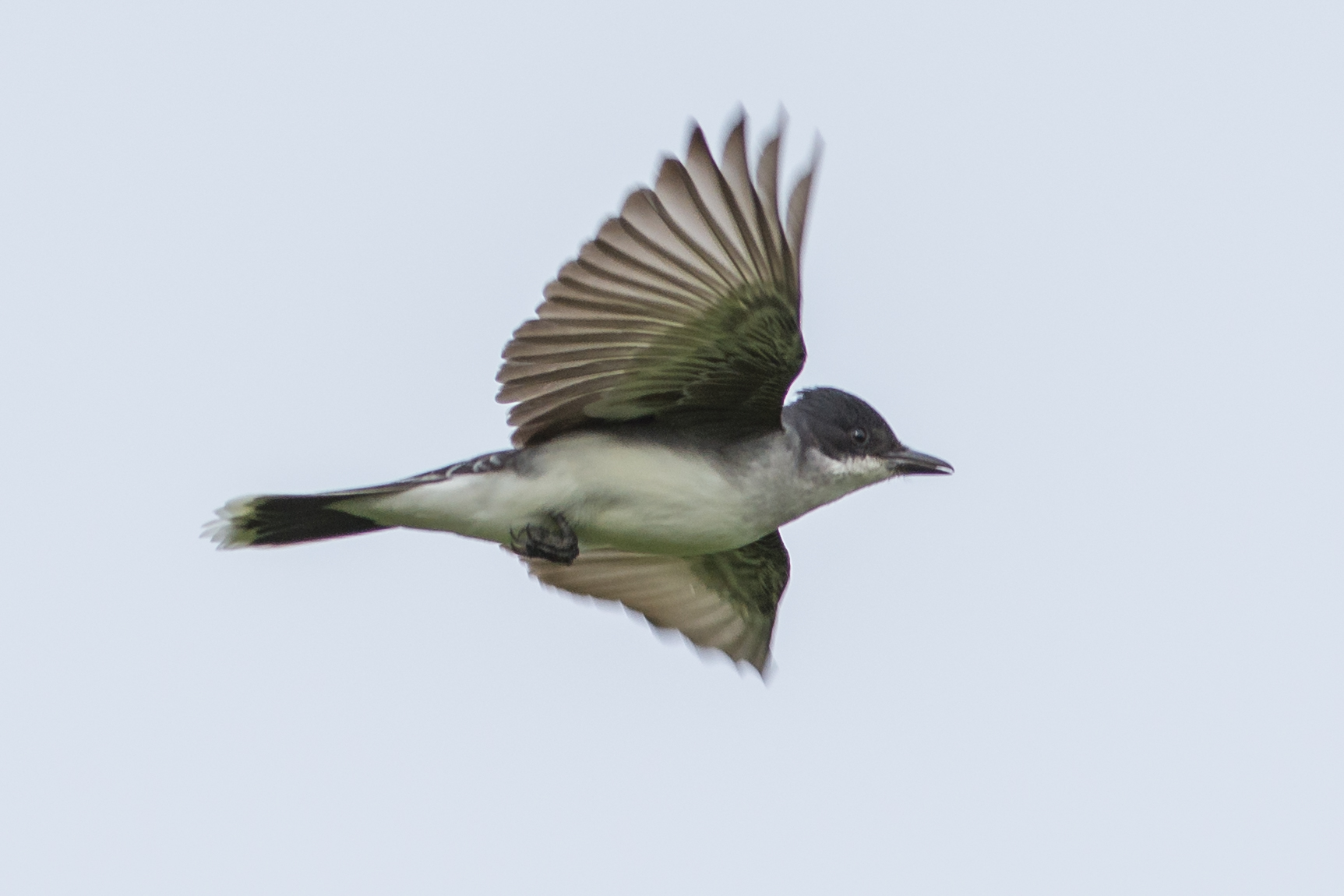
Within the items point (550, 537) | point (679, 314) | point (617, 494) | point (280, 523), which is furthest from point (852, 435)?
point (280, 523)

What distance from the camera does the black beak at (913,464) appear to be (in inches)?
370

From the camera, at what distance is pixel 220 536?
30.6 feet

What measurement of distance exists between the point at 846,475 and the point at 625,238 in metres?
1.95

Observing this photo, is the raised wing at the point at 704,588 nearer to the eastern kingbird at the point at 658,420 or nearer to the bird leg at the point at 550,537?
the eastern kingbird at the point at 658,420

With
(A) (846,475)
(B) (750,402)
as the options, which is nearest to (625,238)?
(B) (750,402)

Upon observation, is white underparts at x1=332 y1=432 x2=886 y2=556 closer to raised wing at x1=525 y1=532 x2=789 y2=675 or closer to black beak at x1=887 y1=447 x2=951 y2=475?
black beak at x1=887 y1=447 x2=951 y2=475

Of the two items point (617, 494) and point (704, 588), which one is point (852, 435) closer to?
point (617, 494)

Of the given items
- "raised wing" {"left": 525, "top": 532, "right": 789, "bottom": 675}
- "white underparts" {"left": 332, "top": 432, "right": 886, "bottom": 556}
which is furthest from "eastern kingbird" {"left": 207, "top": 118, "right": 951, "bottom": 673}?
"raised wing" {"left": 525, "top": 532, "right": 789, "bottom": 675}

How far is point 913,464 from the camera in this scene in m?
9.44

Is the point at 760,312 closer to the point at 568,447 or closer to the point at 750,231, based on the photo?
the point at 750,231

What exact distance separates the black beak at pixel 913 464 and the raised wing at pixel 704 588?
1.25 m

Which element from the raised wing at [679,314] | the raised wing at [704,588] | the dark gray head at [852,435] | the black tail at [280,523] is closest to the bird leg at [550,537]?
the raised wing at [679,314]

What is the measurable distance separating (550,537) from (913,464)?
6.41 feet

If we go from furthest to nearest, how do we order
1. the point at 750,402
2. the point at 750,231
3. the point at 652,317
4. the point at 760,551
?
the point at 760,551 → the point at 750,402 → the point at 652,317 → the point at 750,231
